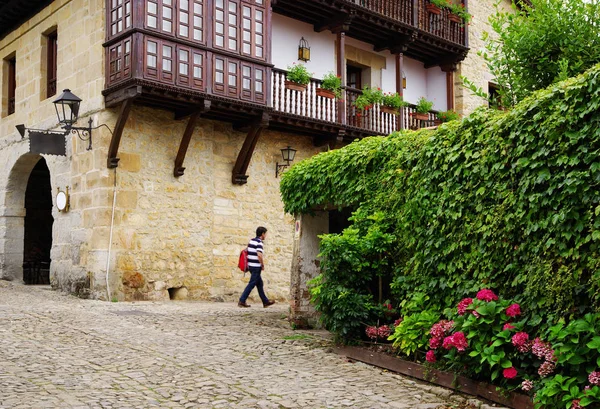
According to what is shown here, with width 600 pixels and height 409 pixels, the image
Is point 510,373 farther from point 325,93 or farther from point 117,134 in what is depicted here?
point 325,93

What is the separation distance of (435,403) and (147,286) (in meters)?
7.92

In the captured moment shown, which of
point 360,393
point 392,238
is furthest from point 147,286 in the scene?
point 360,393

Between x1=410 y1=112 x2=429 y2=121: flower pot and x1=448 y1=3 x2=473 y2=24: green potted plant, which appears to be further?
x1=448 y1=3 x2=473 y2=24: green potted plant

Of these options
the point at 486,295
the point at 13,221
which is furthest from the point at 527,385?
the point at 13,221

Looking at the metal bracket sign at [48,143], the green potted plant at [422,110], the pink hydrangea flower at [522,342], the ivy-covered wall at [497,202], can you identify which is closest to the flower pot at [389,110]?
the green potted plant at [422,110]

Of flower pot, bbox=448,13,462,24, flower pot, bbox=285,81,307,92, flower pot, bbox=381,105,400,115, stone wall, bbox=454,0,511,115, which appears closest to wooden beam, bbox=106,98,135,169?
flower pot, bbox=285,81,307,92

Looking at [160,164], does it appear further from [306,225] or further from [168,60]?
[306,225]

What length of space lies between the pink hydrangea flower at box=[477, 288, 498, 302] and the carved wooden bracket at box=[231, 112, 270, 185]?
814 cm

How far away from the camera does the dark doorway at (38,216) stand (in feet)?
54.5

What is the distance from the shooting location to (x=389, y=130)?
49.3 feet

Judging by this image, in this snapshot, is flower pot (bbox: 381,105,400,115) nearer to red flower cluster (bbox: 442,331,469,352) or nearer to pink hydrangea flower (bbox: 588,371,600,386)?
red flower cluster (bbox: 442,331,469,352)

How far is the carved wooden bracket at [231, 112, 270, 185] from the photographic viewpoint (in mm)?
12844

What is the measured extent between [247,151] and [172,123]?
1.60 meters

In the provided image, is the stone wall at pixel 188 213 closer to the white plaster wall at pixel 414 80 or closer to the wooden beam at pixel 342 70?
the wooden beam at pixel 342 70
